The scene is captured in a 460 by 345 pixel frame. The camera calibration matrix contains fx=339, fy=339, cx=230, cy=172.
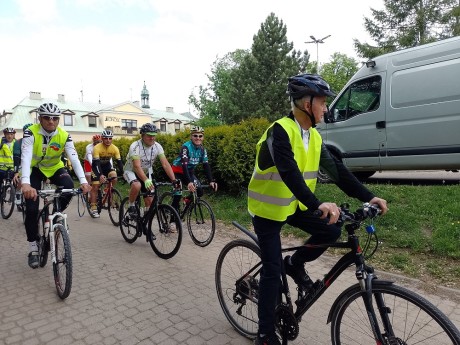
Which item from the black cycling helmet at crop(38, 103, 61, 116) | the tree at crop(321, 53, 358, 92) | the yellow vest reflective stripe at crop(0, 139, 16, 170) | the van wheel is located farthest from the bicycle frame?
the tree at crop(321, 53, 358, 92)

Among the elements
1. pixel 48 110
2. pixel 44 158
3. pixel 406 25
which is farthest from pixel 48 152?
pixel 406 25

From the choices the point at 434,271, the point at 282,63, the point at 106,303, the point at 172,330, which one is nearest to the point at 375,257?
the point at 434,271

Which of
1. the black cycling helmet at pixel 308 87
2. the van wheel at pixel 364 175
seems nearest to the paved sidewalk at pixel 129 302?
the black cycling helmet at pixel 308 87

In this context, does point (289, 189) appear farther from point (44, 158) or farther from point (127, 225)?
point (127, 225)

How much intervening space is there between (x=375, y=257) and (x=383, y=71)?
478 centimetres

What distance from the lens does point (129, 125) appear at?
2114 inches

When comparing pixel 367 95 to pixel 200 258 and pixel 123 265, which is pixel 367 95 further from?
pixel 123 265

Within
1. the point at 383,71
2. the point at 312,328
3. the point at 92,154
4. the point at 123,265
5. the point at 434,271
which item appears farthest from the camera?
the point at 92,154

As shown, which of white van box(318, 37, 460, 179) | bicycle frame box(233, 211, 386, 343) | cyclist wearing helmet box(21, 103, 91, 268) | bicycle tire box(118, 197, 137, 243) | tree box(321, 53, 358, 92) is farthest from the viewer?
tree box(321, 53, 358, 92)

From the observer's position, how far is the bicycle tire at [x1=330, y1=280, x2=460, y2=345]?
186 cm

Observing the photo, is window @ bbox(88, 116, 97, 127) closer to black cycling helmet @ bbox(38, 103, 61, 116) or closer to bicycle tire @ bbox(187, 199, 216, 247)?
bicycle tire @ bbox(187, 199, 216, 247)

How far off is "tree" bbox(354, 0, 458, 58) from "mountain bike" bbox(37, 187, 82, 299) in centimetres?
2723

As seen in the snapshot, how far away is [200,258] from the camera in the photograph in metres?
5.24

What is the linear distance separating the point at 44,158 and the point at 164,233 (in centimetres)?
203
